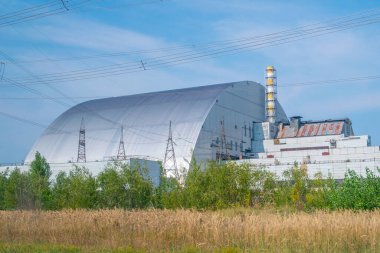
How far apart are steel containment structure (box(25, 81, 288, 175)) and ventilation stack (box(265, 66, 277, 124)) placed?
1639 mm

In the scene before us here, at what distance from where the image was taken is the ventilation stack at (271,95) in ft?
255

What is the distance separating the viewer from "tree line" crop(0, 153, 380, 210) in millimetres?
40619

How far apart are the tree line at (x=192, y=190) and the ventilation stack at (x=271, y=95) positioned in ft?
98.6

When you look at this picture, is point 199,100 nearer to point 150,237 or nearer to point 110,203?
point 110,203

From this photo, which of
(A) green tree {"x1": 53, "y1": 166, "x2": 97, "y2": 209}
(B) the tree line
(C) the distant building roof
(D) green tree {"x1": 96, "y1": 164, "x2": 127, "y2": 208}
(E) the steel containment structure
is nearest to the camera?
(B) the tree line

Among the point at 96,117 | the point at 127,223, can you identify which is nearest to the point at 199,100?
the point at 96,117

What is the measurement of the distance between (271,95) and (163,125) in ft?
58.1

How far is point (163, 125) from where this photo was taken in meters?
68.1

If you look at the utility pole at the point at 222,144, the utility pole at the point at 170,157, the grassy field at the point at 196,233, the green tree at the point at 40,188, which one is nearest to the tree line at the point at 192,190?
the green tree at the point at 40,188

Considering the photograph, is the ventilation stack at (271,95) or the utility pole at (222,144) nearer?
the utility pole at (222,144)

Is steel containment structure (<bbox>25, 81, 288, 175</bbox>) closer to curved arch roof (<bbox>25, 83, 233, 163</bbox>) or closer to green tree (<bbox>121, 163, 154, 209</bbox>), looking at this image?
curved arch roof (<bbox>25, 83, 233, 163</bbox>)

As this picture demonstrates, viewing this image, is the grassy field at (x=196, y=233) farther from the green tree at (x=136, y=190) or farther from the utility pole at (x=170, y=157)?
the utility pole at (x=170, y=157)

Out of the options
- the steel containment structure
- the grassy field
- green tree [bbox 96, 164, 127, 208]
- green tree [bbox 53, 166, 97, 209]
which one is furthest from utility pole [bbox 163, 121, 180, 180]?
the grassy field

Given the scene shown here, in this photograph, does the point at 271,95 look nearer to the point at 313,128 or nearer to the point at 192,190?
the point at 313,128
